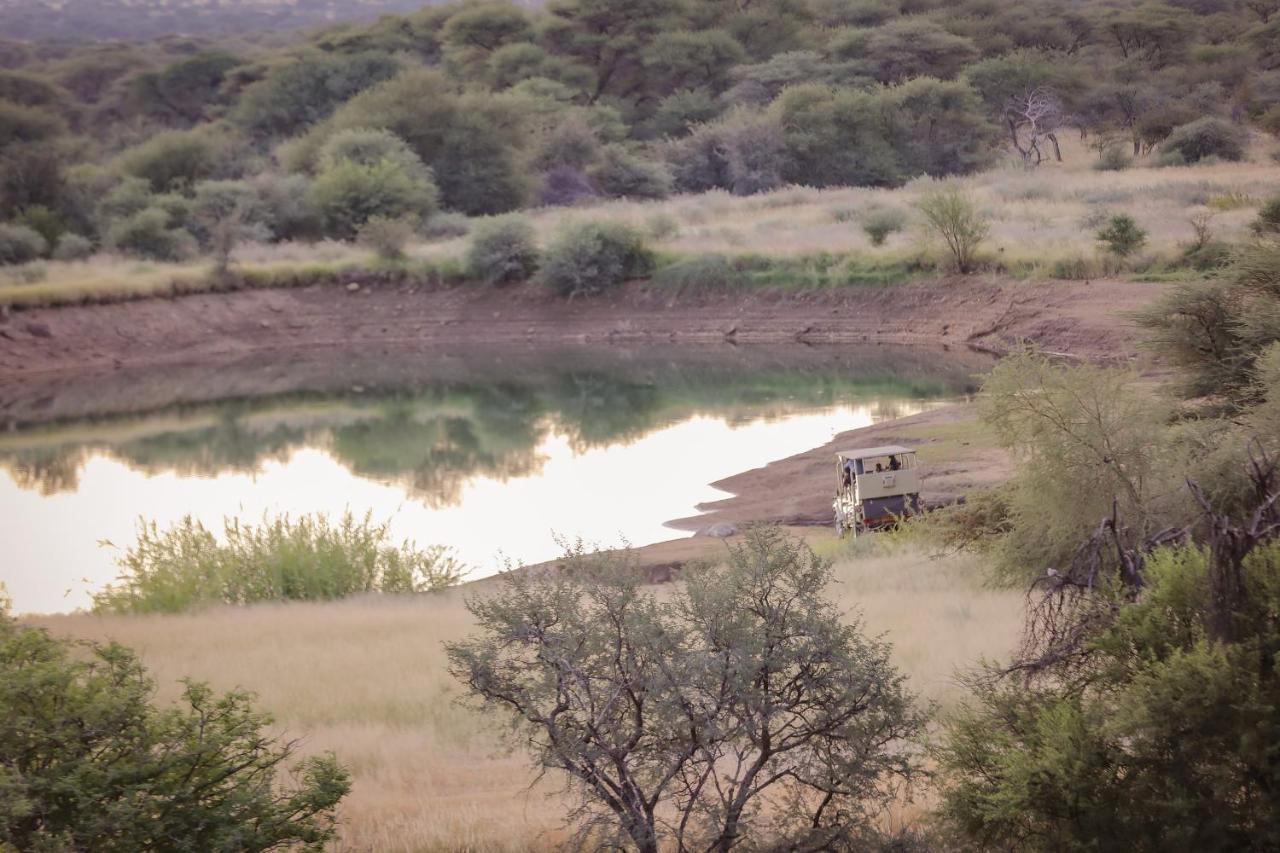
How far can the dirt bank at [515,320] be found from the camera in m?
38.3

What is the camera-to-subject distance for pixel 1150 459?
35.0 feet

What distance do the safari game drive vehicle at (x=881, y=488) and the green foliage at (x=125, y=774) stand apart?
12.8 m

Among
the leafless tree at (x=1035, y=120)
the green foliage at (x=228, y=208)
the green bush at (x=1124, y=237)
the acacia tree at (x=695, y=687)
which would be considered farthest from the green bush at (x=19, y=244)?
the acacia tree at (x=695, y=687)

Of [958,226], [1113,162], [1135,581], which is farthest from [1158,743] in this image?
[1113,162]

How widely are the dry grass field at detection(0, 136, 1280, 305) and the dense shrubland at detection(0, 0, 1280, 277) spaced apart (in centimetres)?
296

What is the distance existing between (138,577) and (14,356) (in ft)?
88.0

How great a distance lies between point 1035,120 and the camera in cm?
6731

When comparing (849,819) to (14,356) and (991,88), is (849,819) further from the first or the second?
(991,88)

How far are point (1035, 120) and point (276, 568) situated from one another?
5630cm

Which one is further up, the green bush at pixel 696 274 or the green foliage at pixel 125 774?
the green bush at pixel 696 274

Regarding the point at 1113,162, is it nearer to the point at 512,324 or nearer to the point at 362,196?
the point at 512,324

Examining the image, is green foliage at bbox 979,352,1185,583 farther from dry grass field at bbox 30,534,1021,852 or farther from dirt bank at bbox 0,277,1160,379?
dirt bank at bbox 0,277,1160,379

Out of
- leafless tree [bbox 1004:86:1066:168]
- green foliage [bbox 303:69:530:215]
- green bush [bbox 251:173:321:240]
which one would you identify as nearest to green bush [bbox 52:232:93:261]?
green bush [bbox 251:173:321:240]

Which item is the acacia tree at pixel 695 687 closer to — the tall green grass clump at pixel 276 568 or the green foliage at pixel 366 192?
the tall green grass clump at pixel 276 568
